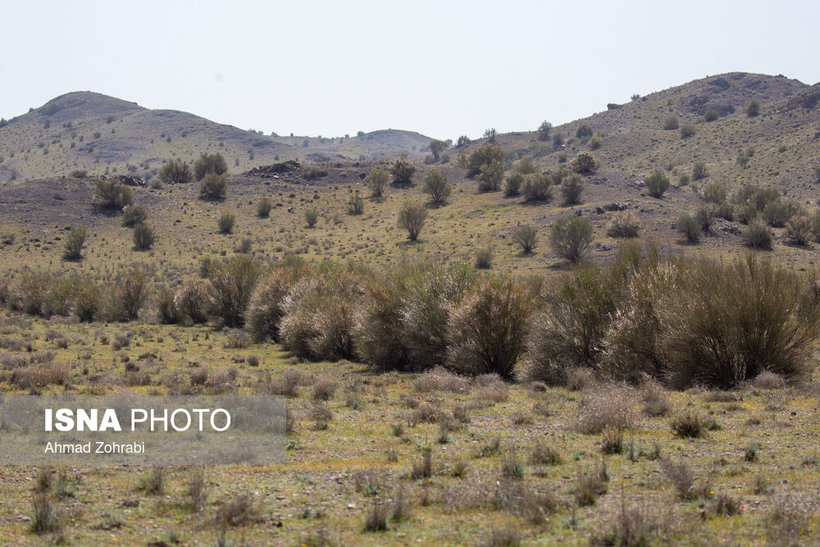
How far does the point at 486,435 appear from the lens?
489 inches

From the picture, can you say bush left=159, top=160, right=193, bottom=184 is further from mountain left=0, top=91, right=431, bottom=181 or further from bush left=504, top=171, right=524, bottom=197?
mountain left=0, top=91, right=431, bottom=181

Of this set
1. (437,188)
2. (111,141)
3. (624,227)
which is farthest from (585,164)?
(111,141)

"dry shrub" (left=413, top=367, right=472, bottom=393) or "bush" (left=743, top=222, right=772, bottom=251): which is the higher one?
"bush" (left=743, top=222, right=772, bottom=251)

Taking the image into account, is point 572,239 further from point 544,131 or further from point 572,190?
point 544,131

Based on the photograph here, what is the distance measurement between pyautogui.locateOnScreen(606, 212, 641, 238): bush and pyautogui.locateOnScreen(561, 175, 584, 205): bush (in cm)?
1014

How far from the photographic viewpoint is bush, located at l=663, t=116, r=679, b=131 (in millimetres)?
105375

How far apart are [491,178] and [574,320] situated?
5903cm

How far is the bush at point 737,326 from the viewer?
16.2 metres

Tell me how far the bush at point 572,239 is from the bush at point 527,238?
2528 mm

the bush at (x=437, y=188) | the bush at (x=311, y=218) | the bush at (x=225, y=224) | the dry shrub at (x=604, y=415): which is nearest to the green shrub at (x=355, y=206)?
the bush at (x=311, y=218)

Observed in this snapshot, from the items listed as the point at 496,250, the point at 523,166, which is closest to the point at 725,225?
the point at 496,250

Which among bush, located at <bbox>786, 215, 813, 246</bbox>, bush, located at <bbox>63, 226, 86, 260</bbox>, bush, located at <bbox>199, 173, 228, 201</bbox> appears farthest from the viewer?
bush, located at <bbox>199, 173, 228, 201</bbox>
